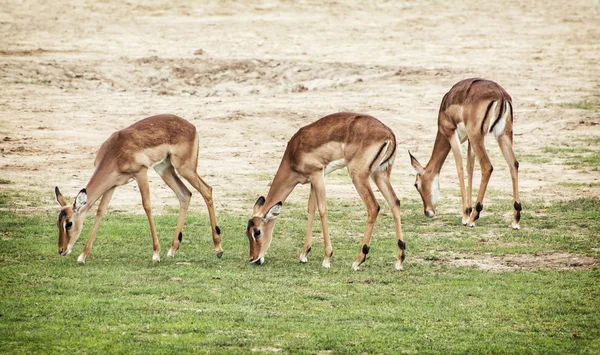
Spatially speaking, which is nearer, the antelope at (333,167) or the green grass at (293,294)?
the green grass at (293,294)

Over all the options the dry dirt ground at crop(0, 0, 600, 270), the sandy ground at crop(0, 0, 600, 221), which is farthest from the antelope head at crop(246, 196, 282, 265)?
the dry dirt ground at crop(0, 0, 600, 270)

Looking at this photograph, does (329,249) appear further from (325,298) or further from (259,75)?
(259,75)

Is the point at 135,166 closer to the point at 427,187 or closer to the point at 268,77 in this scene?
the point at 427,187

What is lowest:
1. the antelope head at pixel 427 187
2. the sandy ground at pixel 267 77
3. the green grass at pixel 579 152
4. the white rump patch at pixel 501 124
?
the sandy ground at pixel 267 77

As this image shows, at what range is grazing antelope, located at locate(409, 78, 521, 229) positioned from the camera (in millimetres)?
13844

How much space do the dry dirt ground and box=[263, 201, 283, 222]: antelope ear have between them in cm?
339

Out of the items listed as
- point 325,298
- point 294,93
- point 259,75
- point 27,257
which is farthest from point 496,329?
point 259,75

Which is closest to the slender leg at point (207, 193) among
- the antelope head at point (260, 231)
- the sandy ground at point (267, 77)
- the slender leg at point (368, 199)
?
the antelope head at point (260, 231)

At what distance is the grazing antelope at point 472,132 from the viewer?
13.8 m

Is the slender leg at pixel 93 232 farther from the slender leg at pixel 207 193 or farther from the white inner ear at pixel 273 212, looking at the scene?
the white inner ear at pixel 273 212

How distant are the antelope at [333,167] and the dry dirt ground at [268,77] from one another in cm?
339

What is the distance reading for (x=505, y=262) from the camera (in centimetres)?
1135

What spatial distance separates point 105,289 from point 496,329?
4065 mm

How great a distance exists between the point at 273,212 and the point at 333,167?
3.02ft
